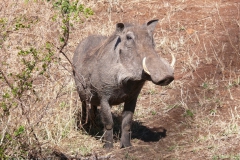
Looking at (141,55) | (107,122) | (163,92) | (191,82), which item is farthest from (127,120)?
(191,82)

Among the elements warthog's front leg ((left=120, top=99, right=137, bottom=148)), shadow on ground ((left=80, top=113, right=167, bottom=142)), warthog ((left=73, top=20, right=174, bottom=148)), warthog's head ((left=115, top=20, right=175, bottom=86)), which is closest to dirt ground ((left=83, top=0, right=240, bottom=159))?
shadow on ground ((left=80, top=113, right=167, bottom=142))

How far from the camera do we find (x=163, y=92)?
7.81m

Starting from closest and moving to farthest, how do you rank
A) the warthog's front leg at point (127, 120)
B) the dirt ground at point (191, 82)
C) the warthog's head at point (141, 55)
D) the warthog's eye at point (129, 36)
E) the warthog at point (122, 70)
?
the warthog's head at point (141, 55)
the warthog at point (122, 70)
the warthog's eye at point (129, 36)
the dirt ground at point (191, 82)
the warthog's front leg at point (127, 120)

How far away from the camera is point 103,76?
5965mm

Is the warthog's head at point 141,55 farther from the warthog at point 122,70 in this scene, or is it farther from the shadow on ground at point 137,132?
the shadow on ground at point 137,132

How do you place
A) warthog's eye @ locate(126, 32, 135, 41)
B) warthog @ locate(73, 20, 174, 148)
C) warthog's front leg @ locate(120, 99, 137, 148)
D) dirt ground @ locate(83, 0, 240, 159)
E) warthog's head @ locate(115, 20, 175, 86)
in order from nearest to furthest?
warthog's head @ locate(115, 20, 175, 86) → warthog @ locate(73, 20, 174, 148) → warthog's eye @ locate(126, 32, 135, 41) → dirt ground @ locate(83, 0, 240, 159) → warthog's front leg @ locate(120, 99, 137, 148)

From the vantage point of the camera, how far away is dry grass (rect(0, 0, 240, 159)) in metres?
5.75

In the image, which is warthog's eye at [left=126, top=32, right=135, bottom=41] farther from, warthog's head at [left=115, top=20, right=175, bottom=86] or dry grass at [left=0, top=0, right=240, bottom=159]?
dry grass at [left=0, top=0, right=240, bottom=159]

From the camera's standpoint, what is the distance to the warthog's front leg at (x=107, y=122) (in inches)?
A: 237

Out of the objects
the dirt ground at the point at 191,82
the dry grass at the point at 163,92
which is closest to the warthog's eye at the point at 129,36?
the dry grass at the point at 163,92

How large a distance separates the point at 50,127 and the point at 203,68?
9.51 feet

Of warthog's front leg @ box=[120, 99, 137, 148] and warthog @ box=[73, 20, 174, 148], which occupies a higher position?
warthog @ box=[73, 20, 174, 148]

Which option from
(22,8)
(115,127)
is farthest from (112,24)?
(115,127)

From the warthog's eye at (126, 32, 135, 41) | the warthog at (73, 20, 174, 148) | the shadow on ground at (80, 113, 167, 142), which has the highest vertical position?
the warthog's eye at (126, 32, 135, 41)
